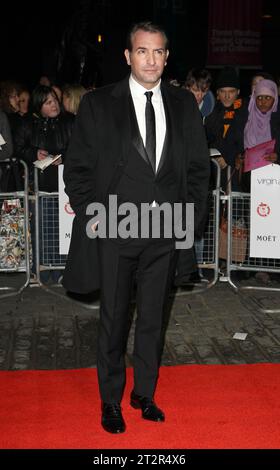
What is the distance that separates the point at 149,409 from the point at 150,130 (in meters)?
1.57

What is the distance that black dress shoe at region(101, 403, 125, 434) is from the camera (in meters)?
4.08

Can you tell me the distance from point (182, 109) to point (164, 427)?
5.77 ft

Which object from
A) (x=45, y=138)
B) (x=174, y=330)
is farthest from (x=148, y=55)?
(x=45, y=138)

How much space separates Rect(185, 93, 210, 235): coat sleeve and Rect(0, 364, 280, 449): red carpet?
1.11 meters

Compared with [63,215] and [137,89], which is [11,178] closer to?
[63,215]

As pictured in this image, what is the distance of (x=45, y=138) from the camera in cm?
743

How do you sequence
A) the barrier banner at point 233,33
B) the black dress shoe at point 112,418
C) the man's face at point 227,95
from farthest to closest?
1. the barrier banner at point 233,33
2. the man's face at point 227,95
3. the black dress shoe at point 112,418

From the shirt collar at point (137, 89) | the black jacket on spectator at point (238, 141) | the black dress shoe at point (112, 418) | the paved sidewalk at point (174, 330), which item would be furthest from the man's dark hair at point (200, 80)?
the black dress shoe at point (112, 418)

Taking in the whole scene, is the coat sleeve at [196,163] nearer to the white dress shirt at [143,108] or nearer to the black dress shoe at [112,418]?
the white dress shirt at [143,108]

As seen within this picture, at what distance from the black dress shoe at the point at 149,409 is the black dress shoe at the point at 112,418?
167 mm

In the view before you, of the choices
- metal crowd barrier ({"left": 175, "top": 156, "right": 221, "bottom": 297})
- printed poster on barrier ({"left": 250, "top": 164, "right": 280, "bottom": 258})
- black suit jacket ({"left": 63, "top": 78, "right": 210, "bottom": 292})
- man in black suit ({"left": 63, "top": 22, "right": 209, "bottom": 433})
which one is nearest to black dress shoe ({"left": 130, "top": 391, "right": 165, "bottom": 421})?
man in black suit ({"left": 63, "top": 22, "right": 209, "bottom": 433})

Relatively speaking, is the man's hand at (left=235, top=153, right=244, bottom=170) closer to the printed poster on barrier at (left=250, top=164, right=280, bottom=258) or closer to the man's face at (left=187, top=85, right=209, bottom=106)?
the printed poster on barrier at (left=250, top=164, right=280, bottom=258)

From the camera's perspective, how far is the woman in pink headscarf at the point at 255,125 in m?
7.46

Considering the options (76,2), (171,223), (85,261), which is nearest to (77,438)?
(85,261)
